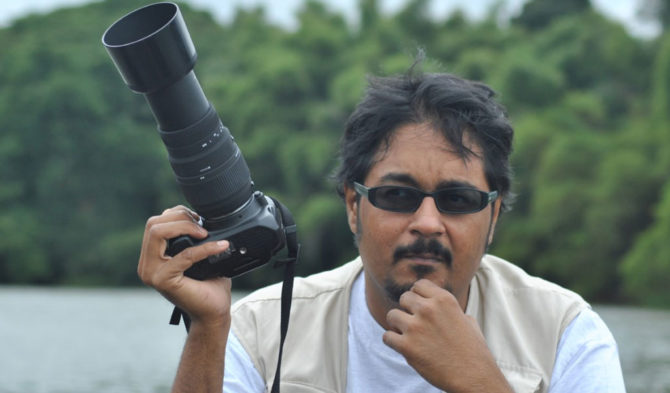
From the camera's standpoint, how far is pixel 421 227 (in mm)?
2775

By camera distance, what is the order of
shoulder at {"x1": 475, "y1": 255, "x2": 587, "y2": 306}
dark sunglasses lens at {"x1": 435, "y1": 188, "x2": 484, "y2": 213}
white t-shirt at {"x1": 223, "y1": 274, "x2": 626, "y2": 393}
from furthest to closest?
shoulder at {"x1": 475, "y1": 255, "x2": 587, "y2": 306} → dark sunglasses lens at {"x1": 435, "y1": 188, "x2": 484, "y2": 213} → white t-shirt at {"x1": 223, "y1": 274, "x2": 626, "y2": 393}

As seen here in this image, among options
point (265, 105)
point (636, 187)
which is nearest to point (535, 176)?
point (636, 187)

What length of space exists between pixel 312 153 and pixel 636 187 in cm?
1363

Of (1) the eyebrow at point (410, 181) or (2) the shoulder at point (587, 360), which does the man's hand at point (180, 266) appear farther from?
(2) the shoulder at point (587, 360)

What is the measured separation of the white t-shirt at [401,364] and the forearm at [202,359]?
17cm

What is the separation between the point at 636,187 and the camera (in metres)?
31.5

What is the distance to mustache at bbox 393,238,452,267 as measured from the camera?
277 cm

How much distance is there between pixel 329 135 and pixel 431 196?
39.9 m

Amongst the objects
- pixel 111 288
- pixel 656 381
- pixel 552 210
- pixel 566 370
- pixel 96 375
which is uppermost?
pixel 566 370

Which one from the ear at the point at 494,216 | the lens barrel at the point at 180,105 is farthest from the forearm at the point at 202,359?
the ear at the point at 494,216

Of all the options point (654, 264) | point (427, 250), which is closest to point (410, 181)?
point (427, 250)

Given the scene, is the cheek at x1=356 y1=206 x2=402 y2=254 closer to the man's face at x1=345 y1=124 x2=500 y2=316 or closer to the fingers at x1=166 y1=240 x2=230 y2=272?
the man's face at x1=345 y1=124 x2=500 y2=316

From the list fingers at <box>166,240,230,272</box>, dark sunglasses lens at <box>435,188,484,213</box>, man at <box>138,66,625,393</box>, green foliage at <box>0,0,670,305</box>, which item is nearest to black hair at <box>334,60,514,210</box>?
man at <box>138,66,625,393</box>

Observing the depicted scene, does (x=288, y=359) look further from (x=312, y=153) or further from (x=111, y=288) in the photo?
(x=111, y=288)
